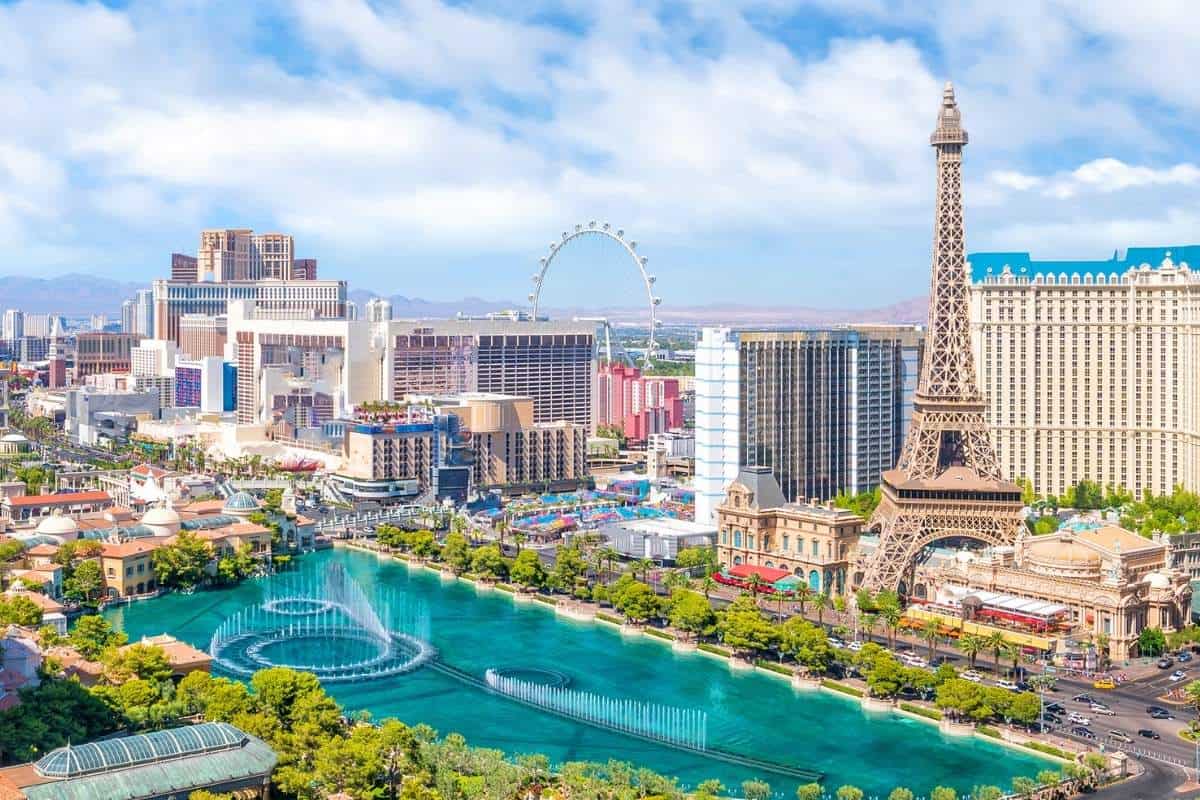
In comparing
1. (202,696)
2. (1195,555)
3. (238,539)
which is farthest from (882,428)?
(202,696)

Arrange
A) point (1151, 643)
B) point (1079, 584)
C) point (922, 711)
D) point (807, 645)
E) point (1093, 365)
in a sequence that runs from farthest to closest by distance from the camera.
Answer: point (1093, 365) < point (1079, 584) < point (1151, 643) < point (807, 645) < point (922, 711)

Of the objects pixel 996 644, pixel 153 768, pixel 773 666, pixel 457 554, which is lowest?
pixel 773 666

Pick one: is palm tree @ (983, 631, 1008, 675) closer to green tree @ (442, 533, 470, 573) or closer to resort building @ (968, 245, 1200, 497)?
green tree @ (442, 533, 470, 573)

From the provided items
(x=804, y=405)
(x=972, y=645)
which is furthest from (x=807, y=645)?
(x=804, y=405)

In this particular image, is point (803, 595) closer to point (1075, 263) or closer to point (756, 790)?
point (756, 790)

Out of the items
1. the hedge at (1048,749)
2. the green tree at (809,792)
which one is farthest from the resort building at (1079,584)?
the green tree at (809,792)

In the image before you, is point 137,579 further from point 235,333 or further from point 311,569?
point 235,333

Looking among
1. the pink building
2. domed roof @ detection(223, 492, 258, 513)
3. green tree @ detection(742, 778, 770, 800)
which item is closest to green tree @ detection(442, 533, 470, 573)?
domed roof @ detection(223, 492, 258, 513)
